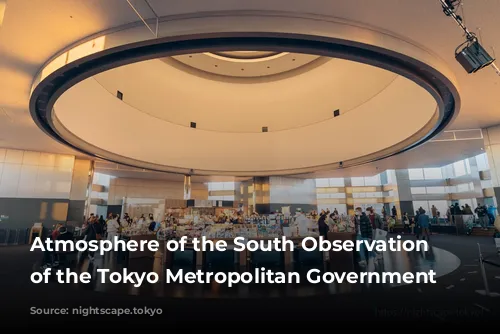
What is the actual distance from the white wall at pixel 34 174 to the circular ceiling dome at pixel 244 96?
12.2 feet

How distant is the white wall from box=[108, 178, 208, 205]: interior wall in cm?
785

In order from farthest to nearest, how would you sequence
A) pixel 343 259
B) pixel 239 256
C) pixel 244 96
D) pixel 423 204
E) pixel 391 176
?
1. pixel 391 176
2. pixel 423 204
3. pixel 244 96
4. pixel 239 256
5. pixel 343 259

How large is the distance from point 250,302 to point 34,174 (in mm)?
13626

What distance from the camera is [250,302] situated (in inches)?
153

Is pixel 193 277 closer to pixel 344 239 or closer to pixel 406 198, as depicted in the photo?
pixel 344 239

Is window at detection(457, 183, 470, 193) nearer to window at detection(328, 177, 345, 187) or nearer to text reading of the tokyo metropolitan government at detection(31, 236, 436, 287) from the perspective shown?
window at detection(328, 177, 345, 187)

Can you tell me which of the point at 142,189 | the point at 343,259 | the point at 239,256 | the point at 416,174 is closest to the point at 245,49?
the point at 239,256

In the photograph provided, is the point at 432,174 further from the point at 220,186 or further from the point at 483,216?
the point at 220,186

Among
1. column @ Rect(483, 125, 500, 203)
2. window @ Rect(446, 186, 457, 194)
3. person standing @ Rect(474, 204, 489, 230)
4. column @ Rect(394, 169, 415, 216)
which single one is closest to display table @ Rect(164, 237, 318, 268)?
column @ Rect(483, 125, 500, 203)

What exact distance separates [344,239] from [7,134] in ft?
41.4

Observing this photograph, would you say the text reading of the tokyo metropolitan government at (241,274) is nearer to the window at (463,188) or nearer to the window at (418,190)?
the window at (418,190)

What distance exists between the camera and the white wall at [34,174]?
11945mm

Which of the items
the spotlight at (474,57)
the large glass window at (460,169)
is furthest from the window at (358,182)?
the spotlight at (474,57)

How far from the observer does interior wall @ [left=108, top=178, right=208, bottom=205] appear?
20797 millimetres
